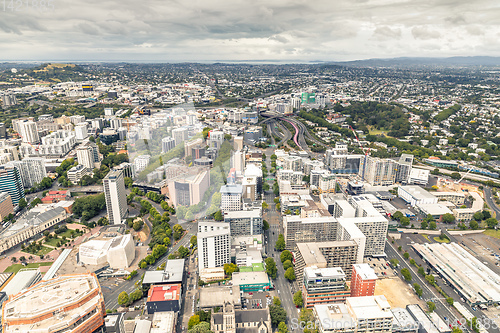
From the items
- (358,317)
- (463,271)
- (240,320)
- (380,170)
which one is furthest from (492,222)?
(240,320)

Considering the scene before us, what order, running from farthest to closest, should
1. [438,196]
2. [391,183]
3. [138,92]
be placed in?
[138,92], [391,183], [438,196]

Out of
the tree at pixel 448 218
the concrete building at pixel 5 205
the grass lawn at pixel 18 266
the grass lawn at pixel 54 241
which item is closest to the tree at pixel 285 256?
the tree at pixel 448 218

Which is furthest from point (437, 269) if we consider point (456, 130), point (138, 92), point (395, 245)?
point (138, 92)

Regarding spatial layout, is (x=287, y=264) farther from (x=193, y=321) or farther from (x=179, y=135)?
(x=179, y=135)

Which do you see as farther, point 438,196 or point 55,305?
point 438,196

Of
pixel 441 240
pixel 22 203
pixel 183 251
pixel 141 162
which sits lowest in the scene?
pixel 441 240

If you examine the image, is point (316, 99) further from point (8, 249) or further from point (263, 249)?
point (8, 249)
